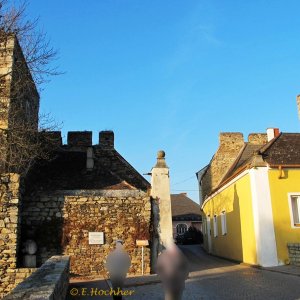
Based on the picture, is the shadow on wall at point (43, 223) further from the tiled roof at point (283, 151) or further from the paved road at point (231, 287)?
the tiled roof at point (283, 151)

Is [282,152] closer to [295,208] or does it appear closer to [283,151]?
[283,151]

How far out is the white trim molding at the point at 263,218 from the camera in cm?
1618

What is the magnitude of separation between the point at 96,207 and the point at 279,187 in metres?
7.74

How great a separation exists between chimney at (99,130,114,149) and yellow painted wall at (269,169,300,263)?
10.9 m

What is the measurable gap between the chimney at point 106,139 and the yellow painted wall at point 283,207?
1091cm

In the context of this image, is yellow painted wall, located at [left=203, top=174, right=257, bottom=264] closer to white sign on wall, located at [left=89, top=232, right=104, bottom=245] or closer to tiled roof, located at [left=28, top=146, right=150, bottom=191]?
tiled roof, located at [left=28, top=146, right=150, bottom=191]

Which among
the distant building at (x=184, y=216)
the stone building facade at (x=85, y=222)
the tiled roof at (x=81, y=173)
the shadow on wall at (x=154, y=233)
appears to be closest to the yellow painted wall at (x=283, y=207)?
the shadow on wall at (x=154, y=233)

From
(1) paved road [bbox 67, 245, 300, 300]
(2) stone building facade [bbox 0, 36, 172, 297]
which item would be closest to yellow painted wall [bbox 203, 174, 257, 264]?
(1) paved road [bbox 67, 245, 300, 300]

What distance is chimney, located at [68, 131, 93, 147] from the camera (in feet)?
77.4

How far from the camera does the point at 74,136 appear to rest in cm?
2377

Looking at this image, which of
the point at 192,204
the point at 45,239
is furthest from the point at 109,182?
the point at 192,204

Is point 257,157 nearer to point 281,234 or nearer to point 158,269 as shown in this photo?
point 281,234

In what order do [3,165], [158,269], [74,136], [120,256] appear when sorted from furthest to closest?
1. [74,136]
2. [3,165]
3. [120,256]
4. [158,269]

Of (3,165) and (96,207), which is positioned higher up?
(3,165)
